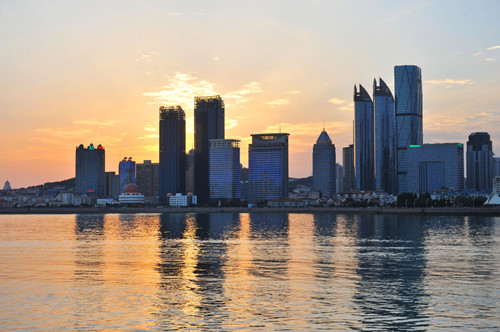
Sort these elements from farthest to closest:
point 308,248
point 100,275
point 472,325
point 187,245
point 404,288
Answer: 1. point 187,245
2. point 308,248
3. point 100,275
4. point 404,288
5. point 472,325

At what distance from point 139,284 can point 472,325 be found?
2898cm

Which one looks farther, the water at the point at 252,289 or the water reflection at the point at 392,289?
the water at the point at 252,289

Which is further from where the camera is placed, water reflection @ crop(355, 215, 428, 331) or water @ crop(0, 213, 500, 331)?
water @ crop(0, 213, 500, 331)

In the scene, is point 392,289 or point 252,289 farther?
point 252,289

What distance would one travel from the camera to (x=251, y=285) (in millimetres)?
50625

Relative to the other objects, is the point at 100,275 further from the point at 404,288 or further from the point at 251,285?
the point at 404,288

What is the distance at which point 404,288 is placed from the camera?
48.6m

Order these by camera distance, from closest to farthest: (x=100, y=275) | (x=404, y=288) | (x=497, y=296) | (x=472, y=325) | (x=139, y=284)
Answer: (x=472, y=325) < (x=497, y=296) < (x=404, y=288) < (x=139, y=284) < (x=100, y=275)

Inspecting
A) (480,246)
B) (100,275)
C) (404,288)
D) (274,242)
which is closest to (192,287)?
(100,275)

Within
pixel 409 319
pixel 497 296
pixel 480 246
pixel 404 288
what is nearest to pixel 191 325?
pixel 409 319

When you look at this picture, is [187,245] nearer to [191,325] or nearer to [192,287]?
[192,287]

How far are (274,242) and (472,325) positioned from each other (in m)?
65.3

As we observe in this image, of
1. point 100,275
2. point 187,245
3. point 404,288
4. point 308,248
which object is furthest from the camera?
Answer: point 187,245

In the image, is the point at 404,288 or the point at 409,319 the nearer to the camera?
the point at 409,319
